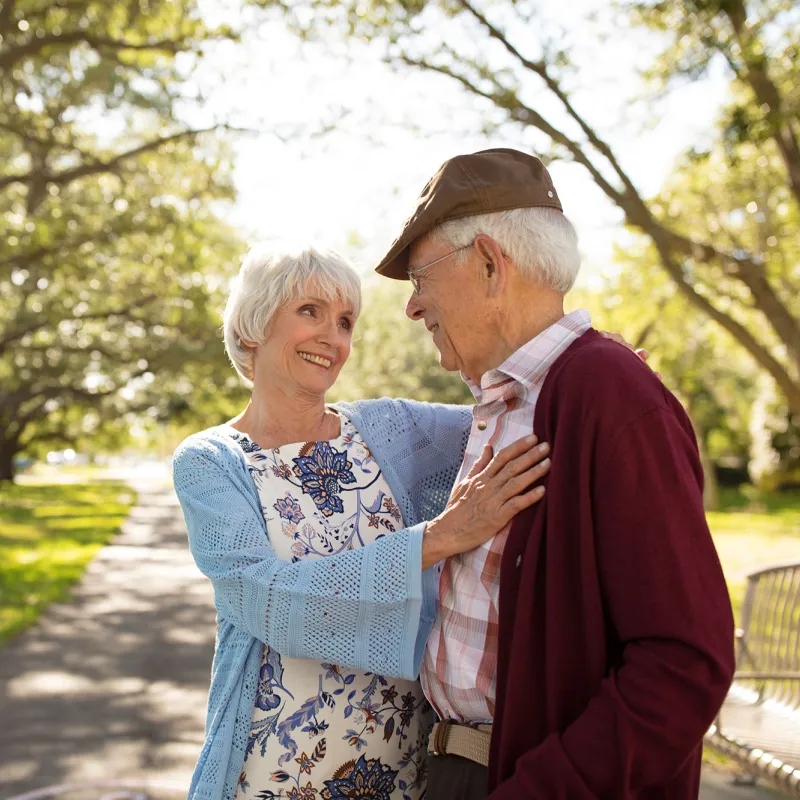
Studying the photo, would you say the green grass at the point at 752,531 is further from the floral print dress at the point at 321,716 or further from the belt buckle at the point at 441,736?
the belt buckle at the point at 441,736

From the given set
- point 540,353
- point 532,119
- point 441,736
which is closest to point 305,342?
point 540,353

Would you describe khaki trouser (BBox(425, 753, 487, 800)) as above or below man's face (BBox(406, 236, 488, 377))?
below

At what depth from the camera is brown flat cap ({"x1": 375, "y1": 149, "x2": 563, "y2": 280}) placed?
6.23ft

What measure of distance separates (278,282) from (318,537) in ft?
2.40

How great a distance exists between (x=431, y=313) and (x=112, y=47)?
769 centimetres

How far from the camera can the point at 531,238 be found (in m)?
1.89

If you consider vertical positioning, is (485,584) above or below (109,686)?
above

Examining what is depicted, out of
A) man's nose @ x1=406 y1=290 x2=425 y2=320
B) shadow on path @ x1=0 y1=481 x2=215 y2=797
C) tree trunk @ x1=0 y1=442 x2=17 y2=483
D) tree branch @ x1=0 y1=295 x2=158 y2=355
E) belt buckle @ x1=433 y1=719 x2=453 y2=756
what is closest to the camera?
belt buckle @ x1=433 y1=719 x2=453 y2=756

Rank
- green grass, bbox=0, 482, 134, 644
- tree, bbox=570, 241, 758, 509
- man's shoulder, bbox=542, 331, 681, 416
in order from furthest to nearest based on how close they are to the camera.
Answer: tree, bbox=570, 241, 758, 509, green grass, bbox=0, 482, 134, 644, man's shoulder, bbox=542, 331, 681, 416

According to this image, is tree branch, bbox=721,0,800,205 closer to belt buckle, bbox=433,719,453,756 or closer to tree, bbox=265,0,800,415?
tree, bbox=265,0,800,415

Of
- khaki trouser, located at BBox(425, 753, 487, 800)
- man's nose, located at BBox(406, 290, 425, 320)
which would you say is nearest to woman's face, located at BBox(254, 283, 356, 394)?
man's nose, located at BBox(406, 290, 425, 320)

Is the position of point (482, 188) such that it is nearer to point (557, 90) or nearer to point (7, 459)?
point (557, 90)

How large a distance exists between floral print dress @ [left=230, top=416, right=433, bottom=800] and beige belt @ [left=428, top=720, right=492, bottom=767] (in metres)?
0.36

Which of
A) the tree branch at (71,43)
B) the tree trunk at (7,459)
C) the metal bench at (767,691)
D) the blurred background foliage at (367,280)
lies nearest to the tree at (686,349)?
the blurred background foliage at (367,280)
